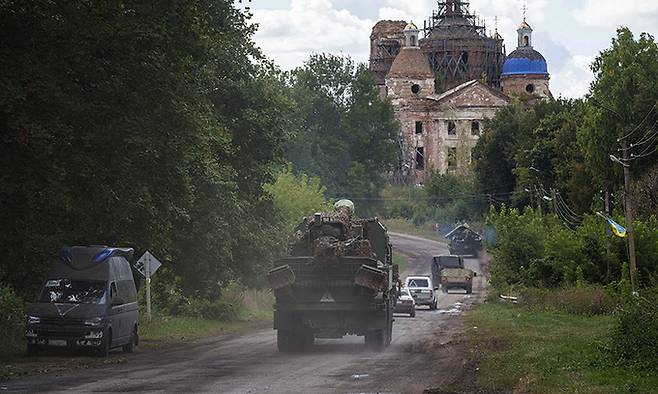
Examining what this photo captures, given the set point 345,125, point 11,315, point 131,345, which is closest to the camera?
point 131,345

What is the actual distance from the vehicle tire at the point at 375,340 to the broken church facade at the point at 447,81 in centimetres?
10942

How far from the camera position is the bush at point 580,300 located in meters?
44.3

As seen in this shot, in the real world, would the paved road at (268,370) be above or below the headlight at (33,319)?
below

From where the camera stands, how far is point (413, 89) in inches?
5778

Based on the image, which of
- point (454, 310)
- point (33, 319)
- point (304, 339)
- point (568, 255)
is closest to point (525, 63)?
point (454, 310)

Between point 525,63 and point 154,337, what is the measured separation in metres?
114

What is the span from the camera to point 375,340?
31312 mm

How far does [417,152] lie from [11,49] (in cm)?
12477

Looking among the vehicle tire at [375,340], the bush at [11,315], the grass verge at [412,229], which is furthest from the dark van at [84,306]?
the grass verge at [412,229]

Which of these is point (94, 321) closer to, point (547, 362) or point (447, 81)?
point (547, 362)

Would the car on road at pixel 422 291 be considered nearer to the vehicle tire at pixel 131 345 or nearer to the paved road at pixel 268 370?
the paved road at pixel 268 370

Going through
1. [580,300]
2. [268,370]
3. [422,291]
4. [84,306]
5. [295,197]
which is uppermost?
[295,197]

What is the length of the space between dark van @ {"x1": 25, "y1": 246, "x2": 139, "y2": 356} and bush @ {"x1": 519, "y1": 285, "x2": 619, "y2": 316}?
17320 mm

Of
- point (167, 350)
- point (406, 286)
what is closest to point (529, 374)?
point (167, 350)
